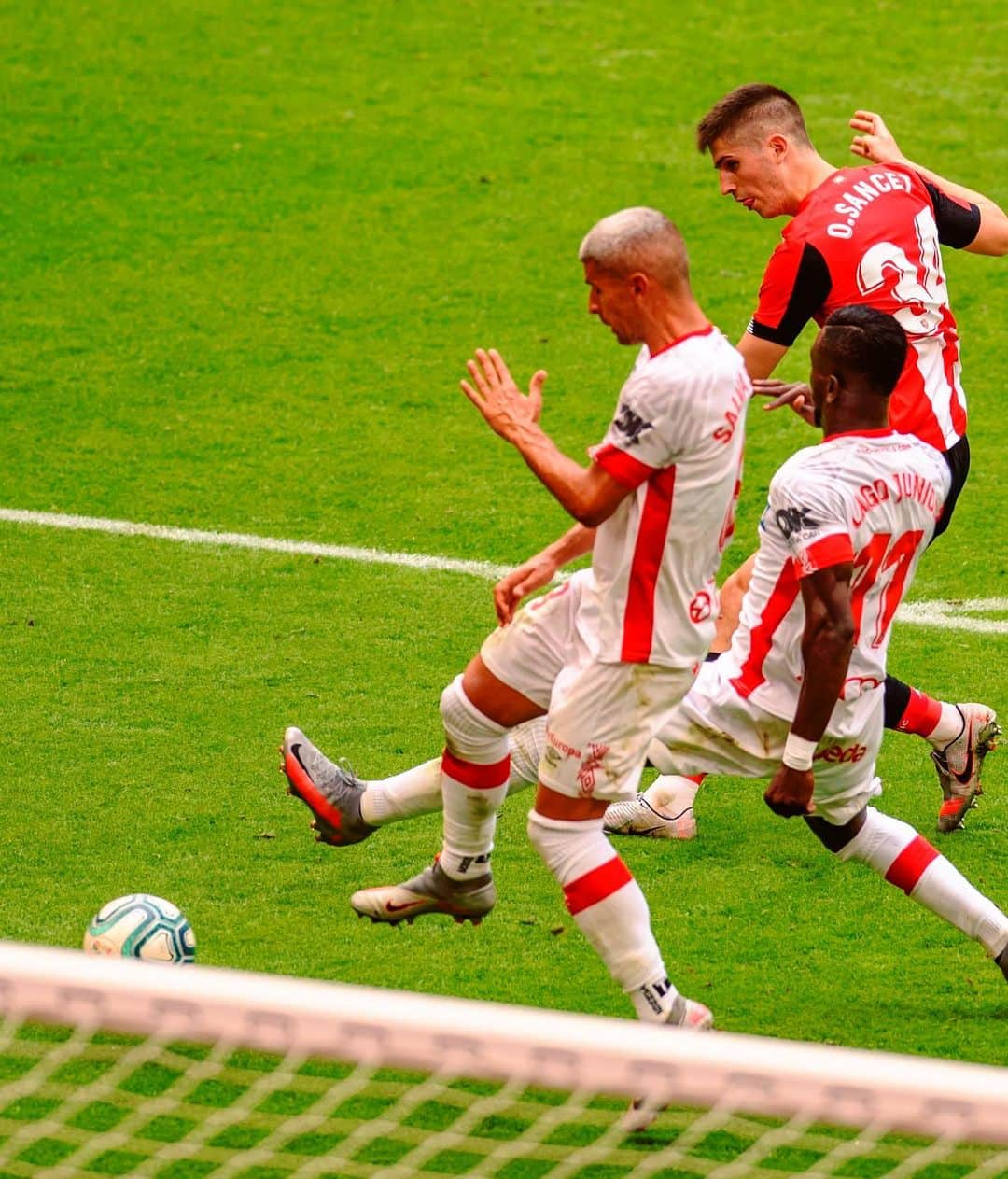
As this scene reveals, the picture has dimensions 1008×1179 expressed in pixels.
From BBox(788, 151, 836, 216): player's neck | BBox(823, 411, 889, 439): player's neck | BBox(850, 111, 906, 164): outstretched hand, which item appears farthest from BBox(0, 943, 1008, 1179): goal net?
BBox(850, 111, 906, 164): outstretched hand

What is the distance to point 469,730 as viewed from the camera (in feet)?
17.1

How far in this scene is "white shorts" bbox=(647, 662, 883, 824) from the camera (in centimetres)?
507

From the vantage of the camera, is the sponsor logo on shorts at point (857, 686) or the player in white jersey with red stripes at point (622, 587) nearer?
the player in white jersey with red stripes at point (622, 587)

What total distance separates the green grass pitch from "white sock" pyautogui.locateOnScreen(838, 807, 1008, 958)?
0.23 metres

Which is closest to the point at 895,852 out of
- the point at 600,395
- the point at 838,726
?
the point at 838,726

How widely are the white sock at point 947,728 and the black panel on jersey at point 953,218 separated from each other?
4.86ft

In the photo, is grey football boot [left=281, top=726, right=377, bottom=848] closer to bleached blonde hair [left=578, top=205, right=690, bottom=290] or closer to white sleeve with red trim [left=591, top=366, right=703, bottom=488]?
white sleeve with red trim [left=591, top=366, right=703, bottom=488]

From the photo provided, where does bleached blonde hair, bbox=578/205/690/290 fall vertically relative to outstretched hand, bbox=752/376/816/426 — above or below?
above

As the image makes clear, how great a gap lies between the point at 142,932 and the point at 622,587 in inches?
62.4

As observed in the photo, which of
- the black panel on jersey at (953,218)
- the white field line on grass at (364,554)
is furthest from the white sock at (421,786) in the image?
the white field line on grass at (364,554)

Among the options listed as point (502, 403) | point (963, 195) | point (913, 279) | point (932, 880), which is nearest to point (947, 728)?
point (932, 880)

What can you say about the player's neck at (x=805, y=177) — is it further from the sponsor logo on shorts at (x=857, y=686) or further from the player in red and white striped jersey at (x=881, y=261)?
the sponsor logo on shorts at (x=857, y=686)

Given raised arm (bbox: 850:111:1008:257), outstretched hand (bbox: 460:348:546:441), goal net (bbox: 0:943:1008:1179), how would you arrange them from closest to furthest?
goal net (bbox: 0:943:1008:1179)
outstretched hand (bbox: 460:348:546:441)
raised arm (bbox: 850:111:1008:257)

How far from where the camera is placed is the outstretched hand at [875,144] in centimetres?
627
